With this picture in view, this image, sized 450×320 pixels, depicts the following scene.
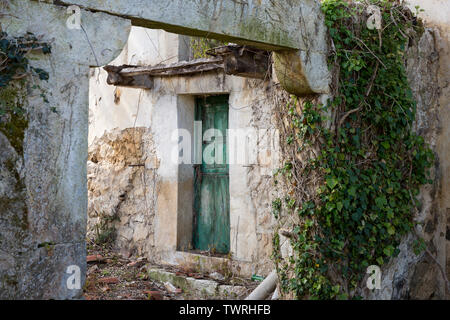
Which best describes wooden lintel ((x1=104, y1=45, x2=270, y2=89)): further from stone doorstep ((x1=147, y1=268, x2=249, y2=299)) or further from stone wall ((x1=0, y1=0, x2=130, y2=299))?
stone doorstep ((x1=147, y1=268, x2=249, y2=299))

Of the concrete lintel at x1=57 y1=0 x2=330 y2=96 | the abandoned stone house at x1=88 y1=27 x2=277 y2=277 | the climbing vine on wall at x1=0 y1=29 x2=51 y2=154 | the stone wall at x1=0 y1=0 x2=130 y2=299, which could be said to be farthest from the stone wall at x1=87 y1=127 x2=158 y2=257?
the climbing vine on wall at x1=0 y1=29 x2=51 y2=154

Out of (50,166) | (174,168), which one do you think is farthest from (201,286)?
(50,166)

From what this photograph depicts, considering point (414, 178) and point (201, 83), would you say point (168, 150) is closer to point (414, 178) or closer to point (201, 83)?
point (201, 83)

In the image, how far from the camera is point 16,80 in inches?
111

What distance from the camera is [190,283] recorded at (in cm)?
604

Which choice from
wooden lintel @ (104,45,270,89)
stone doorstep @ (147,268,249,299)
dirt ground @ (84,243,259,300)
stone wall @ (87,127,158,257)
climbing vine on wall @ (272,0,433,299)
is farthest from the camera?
stone wall @ (87,127,158,257)

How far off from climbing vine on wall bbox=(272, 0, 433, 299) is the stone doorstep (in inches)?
46.3

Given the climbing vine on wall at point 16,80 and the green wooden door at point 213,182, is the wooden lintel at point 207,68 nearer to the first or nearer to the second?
the green wooden door at point 213,182

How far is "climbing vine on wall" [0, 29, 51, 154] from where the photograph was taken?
2.75 meters

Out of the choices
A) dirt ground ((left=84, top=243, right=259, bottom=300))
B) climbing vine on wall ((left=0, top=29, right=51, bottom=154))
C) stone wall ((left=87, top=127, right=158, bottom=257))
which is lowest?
dirt ground ((left=84, top=243, right=259, bottom=300))

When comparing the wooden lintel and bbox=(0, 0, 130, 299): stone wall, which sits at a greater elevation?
the wooden lintel

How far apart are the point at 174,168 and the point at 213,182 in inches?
21.5

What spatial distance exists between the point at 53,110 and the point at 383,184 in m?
2.97

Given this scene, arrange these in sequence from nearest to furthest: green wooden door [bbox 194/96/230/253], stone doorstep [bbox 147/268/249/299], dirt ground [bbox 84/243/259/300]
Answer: stone doorstep [bbox 147/268/249/299] → dirt ground [bbox 84/243/259/300] → green wooden door [bbox 194/96/230/253]
